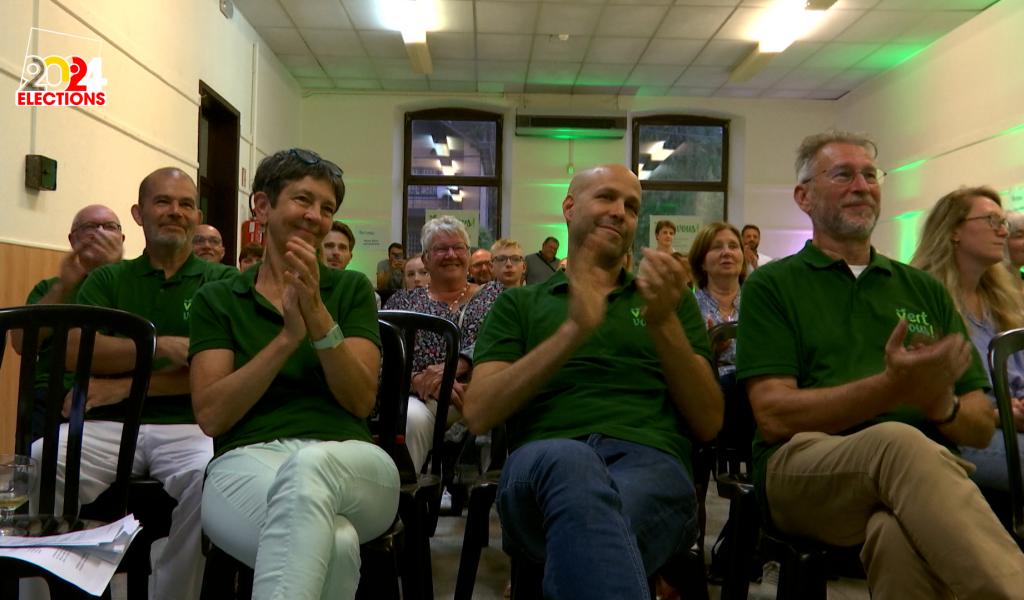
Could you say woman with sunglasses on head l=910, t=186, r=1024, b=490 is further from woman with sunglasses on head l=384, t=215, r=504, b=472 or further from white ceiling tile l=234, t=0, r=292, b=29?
white ceiling tile l=234, t=0, r=292, b=29

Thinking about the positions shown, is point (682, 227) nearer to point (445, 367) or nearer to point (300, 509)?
point (445, 367)

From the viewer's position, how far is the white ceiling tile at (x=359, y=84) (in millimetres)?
8766

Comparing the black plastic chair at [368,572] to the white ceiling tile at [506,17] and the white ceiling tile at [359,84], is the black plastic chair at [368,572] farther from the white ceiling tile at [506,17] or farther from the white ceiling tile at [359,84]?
the white ceiling tile at [359,84]

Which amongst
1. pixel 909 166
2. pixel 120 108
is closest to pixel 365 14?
pixel 120 108

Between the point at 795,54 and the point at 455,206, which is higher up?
the point at 795,54

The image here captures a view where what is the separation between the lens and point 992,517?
51.1 inches

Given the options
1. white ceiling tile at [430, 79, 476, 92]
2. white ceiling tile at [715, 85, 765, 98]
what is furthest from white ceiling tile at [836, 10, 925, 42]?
white ceiling tile at [430, 79, 476, 92]

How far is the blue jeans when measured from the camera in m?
1.28

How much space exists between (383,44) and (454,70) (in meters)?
1.03

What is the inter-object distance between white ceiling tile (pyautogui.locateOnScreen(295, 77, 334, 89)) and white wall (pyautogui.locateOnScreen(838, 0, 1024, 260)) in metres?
5.62

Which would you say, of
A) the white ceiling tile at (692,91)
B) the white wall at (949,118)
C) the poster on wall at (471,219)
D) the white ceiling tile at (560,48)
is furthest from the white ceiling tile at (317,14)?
the white wall at (949,118)

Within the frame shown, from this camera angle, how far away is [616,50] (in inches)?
301

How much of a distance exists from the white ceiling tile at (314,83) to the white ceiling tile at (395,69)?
682mm

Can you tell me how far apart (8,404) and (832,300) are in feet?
12.0
